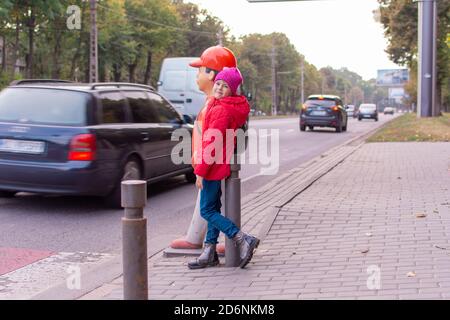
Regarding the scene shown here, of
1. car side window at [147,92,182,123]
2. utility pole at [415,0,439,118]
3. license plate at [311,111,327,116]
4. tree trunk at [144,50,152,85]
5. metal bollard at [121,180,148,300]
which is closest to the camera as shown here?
metal bollard at [121,180,148,300]

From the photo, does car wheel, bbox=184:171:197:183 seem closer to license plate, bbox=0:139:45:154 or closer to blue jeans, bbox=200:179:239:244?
license plate, bbox=0:139:45:154

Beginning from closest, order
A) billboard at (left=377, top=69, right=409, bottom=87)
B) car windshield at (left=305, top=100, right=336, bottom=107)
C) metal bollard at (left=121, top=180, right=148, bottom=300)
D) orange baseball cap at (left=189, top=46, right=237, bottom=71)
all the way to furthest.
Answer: metal bollard at (left=121, top=180, right=148, bottom=300) < orange baseball cap at (left=189, top=46, right=237, bottom=71) < car windshield at (left=305, top=100, right=336, bottom=107) < billboard at (left=377, top=69, right=409, bottom=87)

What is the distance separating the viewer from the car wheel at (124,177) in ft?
27.1

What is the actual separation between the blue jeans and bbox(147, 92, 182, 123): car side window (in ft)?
15.6

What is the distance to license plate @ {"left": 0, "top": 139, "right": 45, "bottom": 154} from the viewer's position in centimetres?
784

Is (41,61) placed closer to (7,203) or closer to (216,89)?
(7,203)

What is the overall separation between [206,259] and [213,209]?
16.6 inches

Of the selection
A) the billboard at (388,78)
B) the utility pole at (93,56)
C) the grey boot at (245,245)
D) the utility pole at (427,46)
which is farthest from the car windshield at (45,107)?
the billboard at (388,78)

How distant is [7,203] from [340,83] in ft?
547

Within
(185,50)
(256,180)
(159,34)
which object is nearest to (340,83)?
(185,50)

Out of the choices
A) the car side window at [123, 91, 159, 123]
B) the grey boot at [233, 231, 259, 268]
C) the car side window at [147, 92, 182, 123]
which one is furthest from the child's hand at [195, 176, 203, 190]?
the car side window at [147, 92, 182, 123]

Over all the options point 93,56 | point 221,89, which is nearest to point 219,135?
point 221,89

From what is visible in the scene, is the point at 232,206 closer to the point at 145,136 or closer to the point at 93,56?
the point at 145,136

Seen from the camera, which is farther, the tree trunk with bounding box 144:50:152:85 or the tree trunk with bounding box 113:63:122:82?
the tree trunk with bounding box 144:50:152:85
